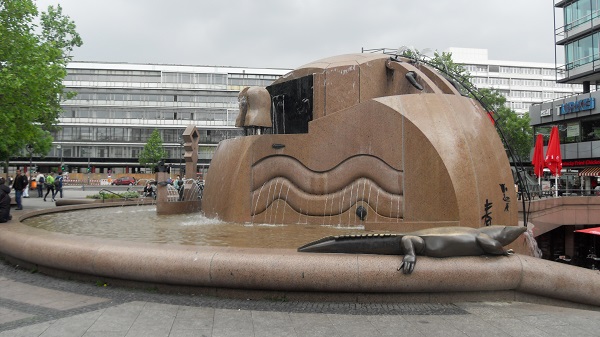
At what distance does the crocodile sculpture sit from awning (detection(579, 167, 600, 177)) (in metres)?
37.6

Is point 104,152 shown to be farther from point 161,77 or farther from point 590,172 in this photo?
point 590,172

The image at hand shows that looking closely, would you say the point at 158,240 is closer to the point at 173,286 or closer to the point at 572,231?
the point at 173,286

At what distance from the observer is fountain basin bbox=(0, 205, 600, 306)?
5.70m

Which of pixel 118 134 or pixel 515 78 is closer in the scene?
pixel 118 134

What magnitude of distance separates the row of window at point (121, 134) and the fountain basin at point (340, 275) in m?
61.3

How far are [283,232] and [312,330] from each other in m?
5.03

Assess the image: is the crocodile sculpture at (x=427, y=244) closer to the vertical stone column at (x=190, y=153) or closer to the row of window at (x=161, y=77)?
the vertical stone column at (x=190, y=153)

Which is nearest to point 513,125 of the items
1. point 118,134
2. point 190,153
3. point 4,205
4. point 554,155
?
point 554,155

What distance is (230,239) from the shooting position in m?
8.77

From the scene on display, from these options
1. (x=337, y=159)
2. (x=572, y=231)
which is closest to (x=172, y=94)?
(x=572, y=231)

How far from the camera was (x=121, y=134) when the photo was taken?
6906 centimetres

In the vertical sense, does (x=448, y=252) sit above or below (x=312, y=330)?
above

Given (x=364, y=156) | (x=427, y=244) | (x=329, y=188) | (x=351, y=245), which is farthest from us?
(x=329, y=188)

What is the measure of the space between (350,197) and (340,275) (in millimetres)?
5232
